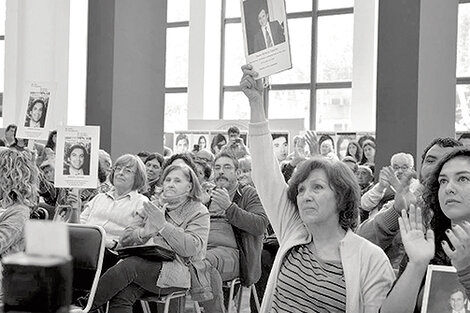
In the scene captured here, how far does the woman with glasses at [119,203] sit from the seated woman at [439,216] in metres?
2.96

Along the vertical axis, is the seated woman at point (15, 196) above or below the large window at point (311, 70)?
below

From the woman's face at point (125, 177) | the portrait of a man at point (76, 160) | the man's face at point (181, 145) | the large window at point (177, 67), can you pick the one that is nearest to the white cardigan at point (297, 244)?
the portrait of a man at point (76, 160)

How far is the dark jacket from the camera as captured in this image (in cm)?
539

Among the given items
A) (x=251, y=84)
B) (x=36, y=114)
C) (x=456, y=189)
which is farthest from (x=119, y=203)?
(x=456, y=189)

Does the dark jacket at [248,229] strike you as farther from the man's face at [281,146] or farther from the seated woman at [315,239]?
the man's face at [281,146]

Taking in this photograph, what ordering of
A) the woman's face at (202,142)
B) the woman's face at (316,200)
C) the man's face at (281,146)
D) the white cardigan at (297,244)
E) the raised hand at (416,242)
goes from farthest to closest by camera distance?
the woman's face at (202,142) < the man's face at (281,146) < the woman's face at (316,200) < the white cardigan at (297,244) < the raised hand at (416,242)

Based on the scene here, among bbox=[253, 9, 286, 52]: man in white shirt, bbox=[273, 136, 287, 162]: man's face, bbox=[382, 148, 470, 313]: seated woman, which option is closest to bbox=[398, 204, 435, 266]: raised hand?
bbox=[382, 148, 470, 313]: seated woman

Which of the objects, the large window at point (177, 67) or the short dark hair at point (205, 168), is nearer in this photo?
the short dark hair at point (205, 168)

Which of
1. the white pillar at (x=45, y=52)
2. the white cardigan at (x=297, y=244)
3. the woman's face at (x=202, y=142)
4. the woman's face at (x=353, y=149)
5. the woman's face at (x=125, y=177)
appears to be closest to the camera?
the white cardigan at (x=297, y=244)

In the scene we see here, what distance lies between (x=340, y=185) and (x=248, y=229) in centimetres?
255

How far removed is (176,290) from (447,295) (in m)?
2.77

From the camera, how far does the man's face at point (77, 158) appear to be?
531 centimetres

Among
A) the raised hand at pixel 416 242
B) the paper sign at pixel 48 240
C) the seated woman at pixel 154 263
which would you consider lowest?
the seated woman at pixel 154 263

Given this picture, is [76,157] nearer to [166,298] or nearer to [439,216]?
[166,298]
